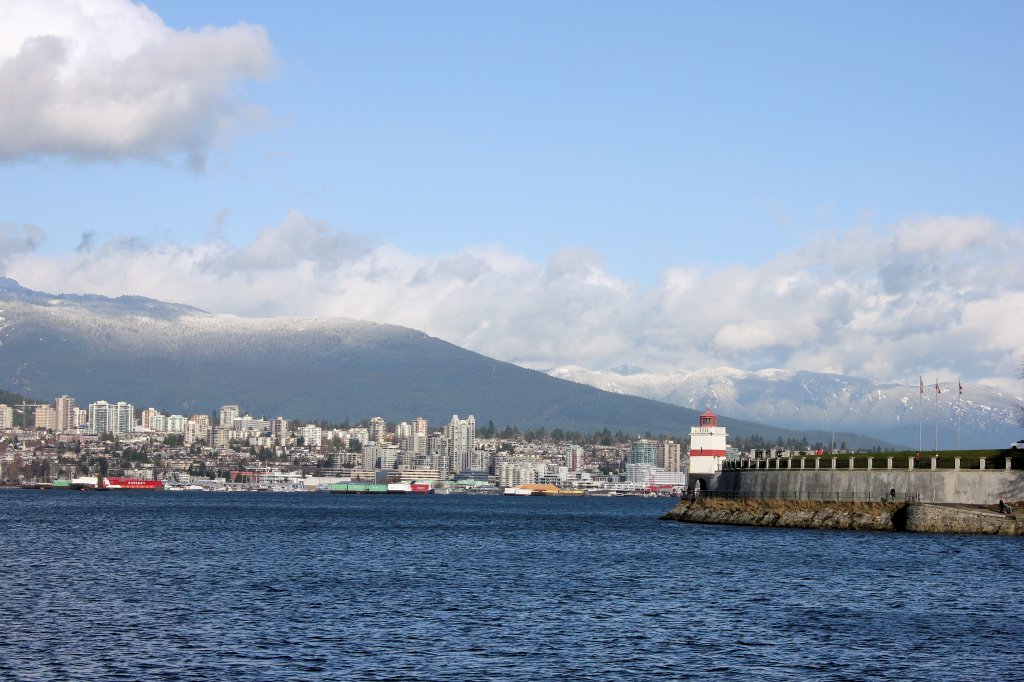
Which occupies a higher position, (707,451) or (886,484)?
(707,451)

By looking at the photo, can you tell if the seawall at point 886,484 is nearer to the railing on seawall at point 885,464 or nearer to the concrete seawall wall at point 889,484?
the concrete seawall wall at point 889,484

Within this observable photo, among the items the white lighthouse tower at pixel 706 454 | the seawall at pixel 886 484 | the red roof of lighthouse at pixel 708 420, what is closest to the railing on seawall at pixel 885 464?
the seawall at pixel 886 484

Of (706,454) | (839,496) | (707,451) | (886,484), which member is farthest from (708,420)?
(886,484)

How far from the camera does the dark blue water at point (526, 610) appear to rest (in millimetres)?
46688

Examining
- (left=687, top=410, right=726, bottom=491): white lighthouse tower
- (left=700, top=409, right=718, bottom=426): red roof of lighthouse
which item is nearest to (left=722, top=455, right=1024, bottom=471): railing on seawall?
(left=687, top=410, right=726, bottom=491): white lighthouse tower

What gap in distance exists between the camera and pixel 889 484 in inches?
3937

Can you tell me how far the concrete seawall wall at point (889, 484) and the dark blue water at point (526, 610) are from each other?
14.5 feet

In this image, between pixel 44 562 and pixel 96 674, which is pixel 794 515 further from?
pixel 96 674

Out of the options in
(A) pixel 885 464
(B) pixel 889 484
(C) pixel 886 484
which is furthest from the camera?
(A) pixel 885 464

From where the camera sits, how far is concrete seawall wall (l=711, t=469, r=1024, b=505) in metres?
93.8

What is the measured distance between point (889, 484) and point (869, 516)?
2545 mm

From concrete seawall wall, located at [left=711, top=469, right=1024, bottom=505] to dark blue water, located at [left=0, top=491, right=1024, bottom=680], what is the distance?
4409 millimetres

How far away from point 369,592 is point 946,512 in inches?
1675

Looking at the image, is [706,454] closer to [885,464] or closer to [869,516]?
[885,464]
